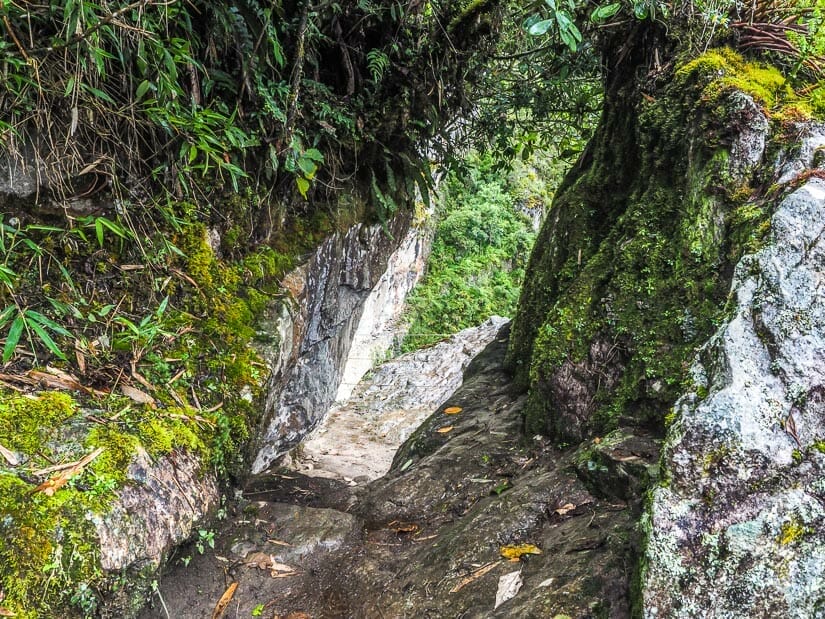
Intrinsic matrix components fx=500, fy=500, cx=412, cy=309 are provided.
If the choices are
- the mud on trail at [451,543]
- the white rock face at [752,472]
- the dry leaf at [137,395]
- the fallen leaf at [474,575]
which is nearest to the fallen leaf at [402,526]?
the mud on trail at [451,543]

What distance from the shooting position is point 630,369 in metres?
2.80

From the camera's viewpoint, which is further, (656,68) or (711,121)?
(656,68)

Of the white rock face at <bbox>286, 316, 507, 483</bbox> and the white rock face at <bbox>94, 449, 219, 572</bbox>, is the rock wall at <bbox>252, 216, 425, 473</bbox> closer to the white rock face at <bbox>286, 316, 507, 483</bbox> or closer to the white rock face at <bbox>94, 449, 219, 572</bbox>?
the white rock face at <bbox>286, 316, 507, 483</bbox>

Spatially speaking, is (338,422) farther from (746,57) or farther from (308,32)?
(746,57)

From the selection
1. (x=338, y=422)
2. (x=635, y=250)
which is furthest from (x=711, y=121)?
(x=338, y=422)

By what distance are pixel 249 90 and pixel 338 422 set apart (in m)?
7.07

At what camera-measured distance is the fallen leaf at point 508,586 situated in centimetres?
208

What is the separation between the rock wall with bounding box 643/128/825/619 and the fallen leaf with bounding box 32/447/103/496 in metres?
2.18

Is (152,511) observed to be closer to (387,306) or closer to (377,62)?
(377,62)

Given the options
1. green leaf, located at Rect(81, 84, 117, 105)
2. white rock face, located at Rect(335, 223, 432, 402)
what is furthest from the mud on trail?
white rock face, located at Rect(335, 223, 432, 402)

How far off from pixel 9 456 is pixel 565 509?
245 centimetres

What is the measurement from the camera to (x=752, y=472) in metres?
1.65

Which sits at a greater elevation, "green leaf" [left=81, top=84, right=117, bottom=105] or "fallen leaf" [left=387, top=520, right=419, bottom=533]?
"green leaf" [left=81, top=84, right=117, bottom=105]

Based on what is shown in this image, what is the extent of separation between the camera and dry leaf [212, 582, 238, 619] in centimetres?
251
